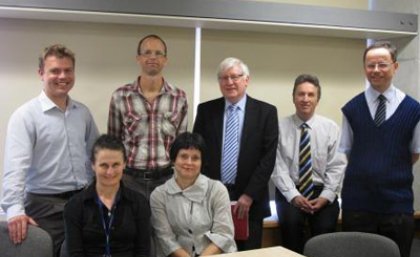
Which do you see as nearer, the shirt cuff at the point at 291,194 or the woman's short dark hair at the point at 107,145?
the woman's short dark hair at the point at 107,145

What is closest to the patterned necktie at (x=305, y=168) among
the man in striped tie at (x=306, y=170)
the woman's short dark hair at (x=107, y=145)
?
the man in striped tie at (x=306, y=170)

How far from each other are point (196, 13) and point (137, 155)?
4.05 feet

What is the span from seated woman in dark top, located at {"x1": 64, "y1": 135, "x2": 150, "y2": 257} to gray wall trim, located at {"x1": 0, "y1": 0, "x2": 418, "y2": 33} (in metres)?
1.20

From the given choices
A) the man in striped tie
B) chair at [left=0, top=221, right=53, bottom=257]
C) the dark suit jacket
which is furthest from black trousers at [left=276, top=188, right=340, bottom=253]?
chair at [left=0, top=221, right=53, bottom=257]

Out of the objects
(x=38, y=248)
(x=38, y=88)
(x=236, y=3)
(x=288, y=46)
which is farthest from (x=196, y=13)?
(x=38, y=248)

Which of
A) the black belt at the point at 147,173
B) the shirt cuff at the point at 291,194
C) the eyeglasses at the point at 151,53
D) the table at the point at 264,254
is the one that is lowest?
the table at the point at 264,254

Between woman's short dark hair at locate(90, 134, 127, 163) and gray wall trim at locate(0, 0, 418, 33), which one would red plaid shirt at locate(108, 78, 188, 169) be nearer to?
woman's short dark hair at locate(90, 134, 127, 163)

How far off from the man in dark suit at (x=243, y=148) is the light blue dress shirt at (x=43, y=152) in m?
0.80

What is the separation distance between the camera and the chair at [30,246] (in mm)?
2270

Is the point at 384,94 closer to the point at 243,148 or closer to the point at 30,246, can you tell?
the point at 243,148

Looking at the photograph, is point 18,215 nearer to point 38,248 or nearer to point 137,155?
point 38,248

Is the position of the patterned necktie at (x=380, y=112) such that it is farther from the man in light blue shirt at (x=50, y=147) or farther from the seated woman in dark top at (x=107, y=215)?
the man in light blue shirt at (x=50, y=147)

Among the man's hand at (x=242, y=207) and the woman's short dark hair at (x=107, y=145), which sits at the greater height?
the woman's short dark hair at (x=107, y=145)

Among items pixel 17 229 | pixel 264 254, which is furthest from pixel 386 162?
pixel 17 229
